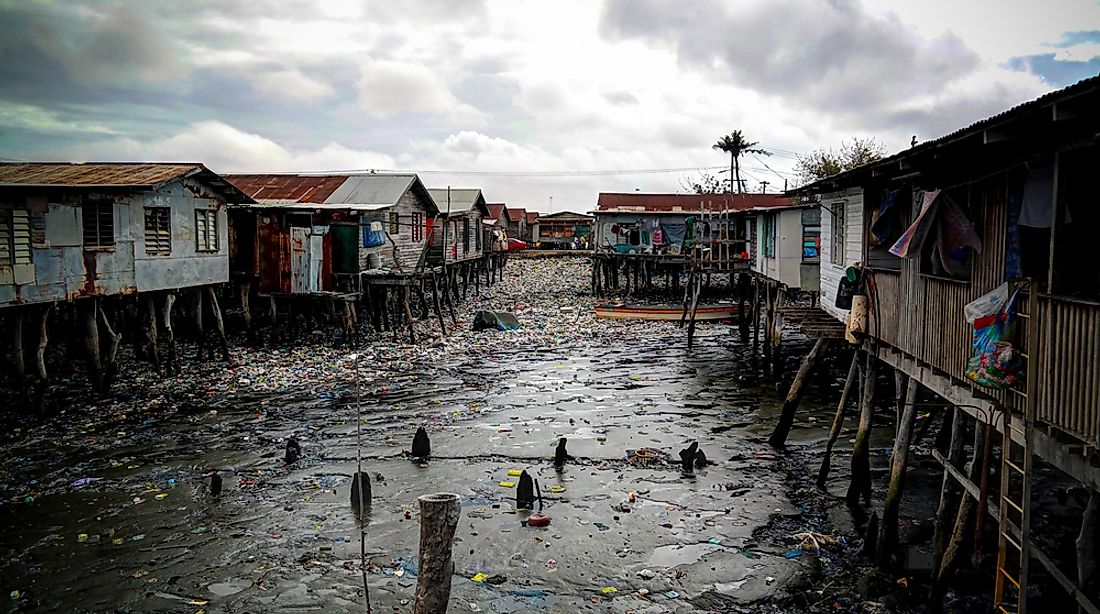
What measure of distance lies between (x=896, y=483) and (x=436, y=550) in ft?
17.5

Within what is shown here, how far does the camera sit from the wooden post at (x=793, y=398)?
12.1 meters

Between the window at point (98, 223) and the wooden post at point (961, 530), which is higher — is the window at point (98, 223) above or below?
above

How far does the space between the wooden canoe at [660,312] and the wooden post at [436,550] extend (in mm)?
23645

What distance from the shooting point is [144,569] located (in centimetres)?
823

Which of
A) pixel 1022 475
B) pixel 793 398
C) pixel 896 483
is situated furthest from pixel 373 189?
pixel 1022 475

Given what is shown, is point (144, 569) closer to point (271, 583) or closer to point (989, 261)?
point (271, 583)

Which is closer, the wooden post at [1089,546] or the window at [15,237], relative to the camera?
the wooden post at [1089,546]

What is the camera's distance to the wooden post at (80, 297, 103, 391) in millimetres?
15820

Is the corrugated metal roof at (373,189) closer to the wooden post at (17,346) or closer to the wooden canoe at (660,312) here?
the wooden canoe at (660,312)

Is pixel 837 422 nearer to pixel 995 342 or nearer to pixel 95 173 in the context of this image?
pixel 995 342

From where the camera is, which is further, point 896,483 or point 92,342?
point 92,342

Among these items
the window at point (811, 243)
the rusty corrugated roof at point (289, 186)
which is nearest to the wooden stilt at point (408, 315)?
the rusty corrugated roof at point (289, 186)

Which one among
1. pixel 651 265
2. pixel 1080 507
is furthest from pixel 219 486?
pixel 651 265

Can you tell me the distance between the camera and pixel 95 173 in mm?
17891
